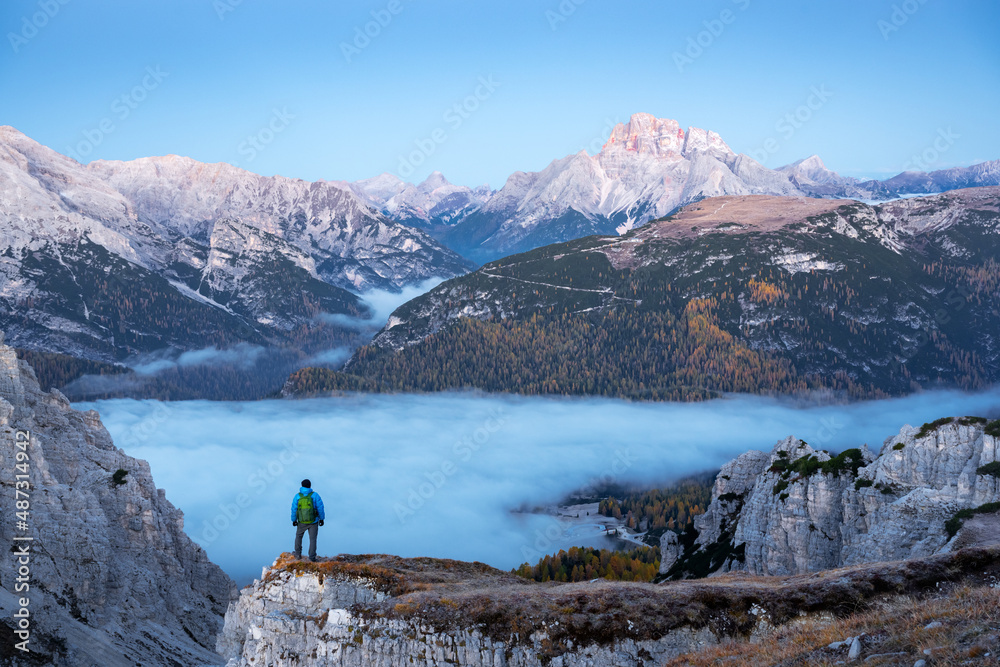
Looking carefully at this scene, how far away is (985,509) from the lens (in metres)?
65.0

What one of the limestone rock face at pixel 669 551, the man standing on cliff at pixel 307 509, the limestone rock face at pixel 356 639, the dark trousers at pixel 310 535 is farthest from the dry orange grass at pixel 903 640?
the limestone rock face at pixel 669 551

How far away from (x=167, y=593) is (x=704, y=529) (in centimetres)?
8849

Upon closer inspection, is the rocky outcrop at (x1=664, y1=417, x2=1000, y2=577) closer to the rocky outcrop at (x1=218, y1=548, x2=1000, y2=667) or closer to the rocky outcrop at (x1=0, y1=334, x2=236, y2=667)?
the rocky outcrop at (x1=218, y1=548, x2=1000, y2=667)

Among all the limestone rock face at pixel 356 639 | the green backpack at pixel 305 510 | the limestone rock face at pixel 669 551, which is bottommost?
the limestone rock face at pixel 356 639

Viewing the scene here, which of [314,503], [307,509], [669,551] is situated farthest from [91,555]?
[669,551]

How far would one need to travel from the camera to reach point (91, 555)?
98188mm

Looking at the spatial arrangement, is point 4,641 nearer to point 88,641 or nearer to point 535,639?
point 88,641

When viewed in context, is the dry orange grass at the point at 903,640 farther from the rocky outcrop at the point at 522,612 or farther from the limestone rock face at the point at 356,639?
the limestone rock face at the point at 356,639

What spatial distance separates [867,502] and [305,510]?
6452cm

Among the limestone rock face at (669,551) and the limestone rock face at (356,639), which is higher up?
the limestone rock face at (669,551)

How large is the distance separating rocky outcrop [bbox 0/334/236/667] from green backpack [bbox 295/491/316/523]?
5148 centimetres

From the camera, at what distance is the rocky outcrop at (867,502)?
229 ft

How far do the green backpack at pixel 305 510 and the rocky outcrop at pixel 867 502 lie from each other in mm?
50980

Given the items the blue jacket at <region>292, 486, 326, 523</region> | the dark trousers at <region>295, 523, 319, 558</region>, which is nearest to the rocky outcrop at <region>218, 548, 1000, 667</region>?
the dark trousers at <region>295, 523, 319, 558</region>
